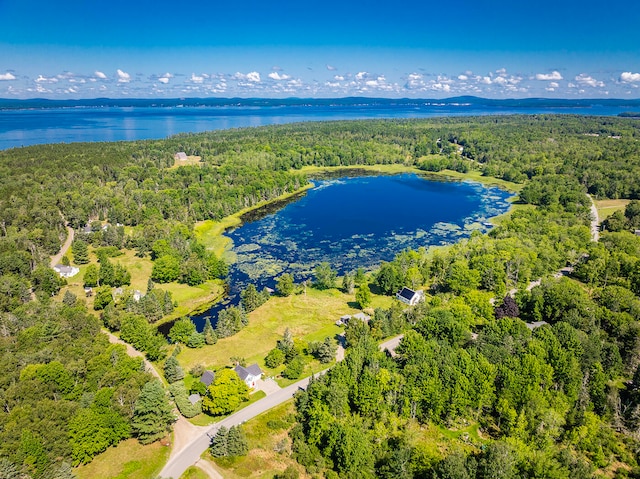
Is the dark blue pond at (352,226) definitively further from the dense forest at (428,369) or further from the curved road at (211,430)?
the curved road at (211,430)

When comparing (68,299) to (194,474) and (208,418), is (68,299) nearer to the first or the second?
(208,418)

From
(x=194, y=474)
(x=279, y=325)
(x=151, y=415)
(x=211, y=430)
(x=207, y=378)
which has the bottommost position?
(x=211, y=430)

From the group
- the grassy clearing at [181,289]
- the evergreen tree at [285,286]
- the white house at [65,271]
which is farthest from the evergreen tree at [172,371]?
the white house at [65,271]

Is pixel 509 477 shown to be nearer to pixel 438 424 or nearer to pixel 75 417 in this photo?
pixel 438 424

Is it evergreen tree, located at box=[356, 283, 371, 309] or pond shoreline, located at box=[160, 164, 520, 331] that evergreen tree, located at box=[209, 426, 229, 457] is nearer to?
pond shoreline, located at box=[160, 164, 520, 331]

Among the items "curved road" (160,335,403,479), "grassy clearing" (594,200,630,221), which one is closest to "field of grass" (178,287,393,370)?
"curved road" (160,335,403,479)

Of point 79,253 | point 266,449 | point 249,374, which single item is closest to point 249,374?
point 249,374

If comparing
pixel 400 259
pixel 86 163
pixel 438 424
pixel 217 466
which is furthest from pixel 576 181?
pixel 86 163
